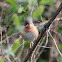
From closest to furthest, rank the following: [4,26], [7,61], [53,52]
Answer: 1. [7,61]
2. [4,26]
3. [53,52]

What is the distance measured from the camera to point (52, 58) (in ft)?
12.5

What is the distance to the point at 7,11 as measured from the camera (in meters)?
3.18

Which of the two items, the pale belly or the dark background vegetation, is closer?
the pale belly

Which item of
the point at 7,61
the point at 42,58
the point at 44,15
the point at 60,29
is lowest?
the point at 42,58

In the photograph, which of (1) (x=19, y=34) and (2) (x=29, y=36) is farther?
(1) (x=19, y=34)

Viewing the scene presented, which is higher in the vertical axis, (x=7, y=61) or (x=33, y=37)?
(x=33, y=37)

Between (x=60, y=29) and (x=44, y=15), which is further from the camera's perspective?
(x=44, y=15)

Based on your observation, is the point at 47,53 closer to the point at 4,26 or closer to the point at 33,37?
the point at 4,26

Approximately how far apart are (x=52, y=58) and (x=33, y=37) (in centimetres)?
173

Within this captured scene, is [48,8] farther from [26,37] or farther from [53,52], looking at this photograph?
[26,37]

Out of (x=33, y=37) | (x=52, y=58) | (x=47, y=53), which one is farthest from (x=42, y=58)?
(x=33, y=37)

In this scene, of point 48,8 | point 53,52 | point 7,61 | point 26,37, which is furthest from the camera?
point 48,8

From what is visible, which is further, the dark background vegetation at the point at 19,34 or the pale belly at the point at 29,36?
the dark background vegetation at the point at 19,34

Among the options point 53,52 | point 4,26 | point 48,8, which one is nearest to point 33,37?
point 4,26
